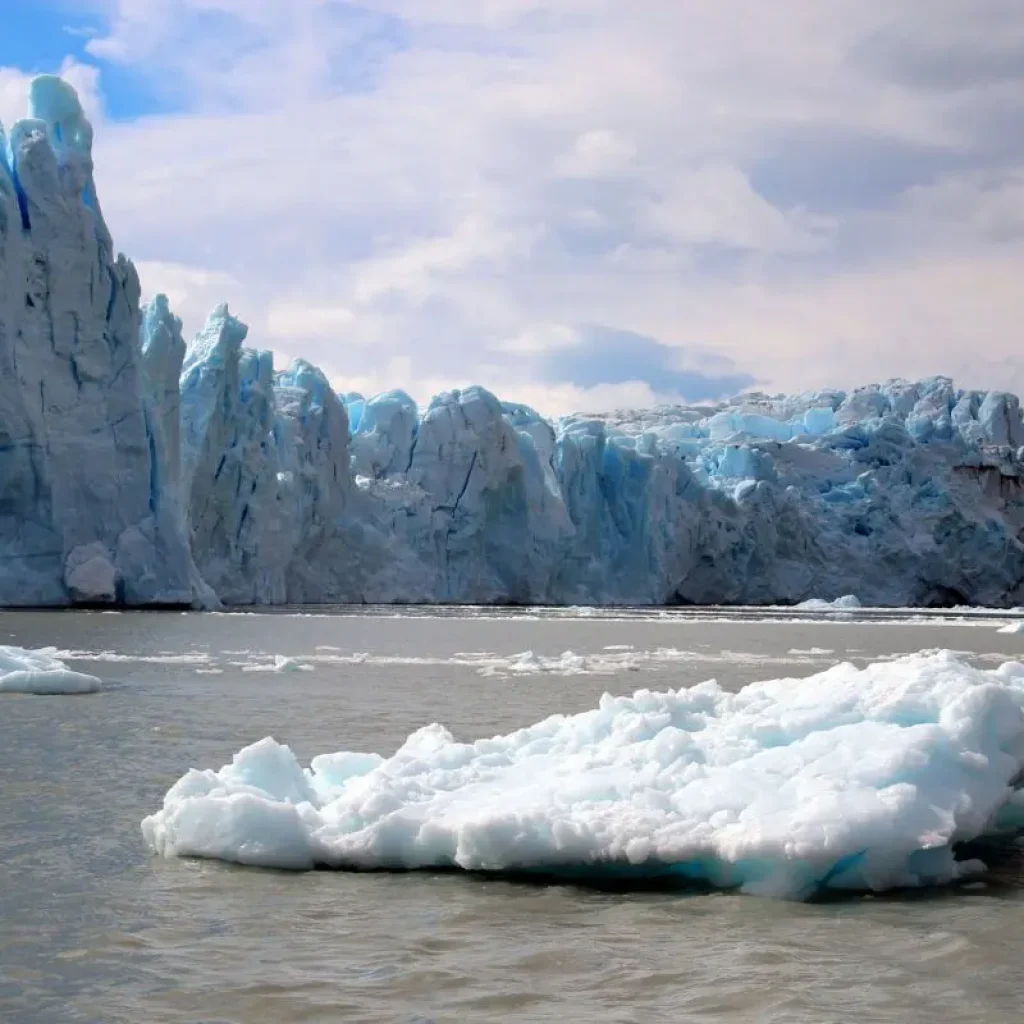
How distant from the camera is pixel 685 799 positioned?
5227 mm

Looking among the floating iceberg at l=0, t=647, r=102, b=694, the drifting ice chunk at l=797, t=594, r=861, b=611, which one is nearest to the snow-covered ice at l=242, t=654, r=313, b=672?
the floating iceberg at l=0, t=647, r=102, b=694

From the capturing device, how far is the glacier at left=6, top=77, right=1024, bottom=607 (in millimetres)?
31156

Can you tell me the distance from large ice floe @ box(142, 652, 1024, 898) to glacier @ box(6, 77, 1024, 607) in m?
26.7

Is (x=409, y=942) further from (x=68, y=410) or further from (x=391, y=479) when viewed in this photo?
(x=391, y=479)

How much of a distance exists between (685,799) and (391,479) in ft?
132

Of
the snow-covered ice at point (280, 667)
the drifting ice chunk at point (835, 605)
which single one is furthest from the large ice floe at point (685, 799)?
the drifting ice chunk at point (835, 605)

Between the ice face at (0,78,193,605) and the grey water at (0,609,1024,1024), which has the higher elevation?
the ice face at (0,78,193,605)

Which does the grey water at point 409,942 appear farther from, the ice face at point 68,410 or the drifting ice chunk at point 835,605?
the drifting ice chunk at point 835,605

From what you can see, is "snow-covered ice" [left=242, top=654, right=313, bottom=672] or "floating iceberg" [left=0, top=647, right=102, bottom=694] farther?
"snow-covered ice" [left=242, top=654, right=313, bottom=672]

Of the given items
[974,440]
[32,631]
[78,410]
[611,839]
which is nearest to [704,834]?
[611,839]

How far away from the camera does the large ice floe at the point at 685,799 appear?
4.88m

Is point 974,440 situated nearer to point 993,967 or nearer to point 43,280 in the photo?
point 43,280

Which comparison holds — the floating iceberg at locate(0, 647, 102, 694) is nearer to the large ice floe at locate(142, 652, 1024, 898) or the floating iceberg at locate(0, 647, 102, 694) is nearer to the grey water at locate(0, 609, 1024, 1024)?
the grey water at locate(0, 609, 1024, 1024)

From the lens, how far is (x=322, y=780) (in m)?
6.21
